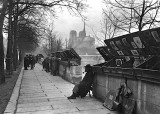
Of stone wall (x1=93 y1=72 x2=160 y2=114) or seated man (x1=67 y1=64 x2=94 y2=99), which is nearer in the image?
stone wall (x1=93 y1=72 x2=160 y2=114)

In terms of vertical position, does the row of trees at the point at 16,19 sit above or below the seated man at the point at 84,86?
above

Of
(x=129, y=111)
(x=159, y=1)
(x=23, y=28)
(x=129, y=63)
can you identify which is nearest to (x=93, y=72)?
(x=129, y=63)

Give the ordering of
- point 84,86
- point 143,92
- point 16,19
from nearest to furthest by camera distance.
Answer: point 143,92 → point 84,86 → point 16,19

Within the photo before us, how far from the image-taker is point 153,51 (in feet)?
16.8

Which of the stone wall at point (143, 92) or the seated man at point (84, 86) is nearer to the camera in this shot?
the stone wall at point (143, 92)

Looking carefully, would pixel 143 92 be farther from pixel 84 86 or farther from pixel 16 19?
pixel 16 19

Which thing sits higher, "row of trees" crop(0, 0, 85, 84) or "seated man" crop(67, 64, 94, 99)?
"row of trees" crop(0, 0, 85, 84)

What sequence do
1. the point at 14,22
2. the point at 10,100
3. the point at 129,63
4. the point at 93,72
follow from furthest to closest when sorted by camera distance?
the point at 14,22
the point at 93,72
the point at 10,100
the point at 129,63

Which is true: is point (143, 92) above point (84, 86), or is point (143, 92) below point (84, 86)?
above

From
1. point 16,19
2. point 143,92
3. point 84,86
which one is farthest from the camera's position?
point 16,19

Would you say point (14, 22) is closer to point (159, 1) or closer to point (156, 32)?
point (159, 1)

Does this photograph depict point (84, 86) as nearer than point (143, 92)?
No

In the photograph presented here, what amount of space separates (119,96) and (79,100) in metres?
1.91

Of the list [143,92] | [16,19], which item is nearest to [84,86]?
[143,92]
